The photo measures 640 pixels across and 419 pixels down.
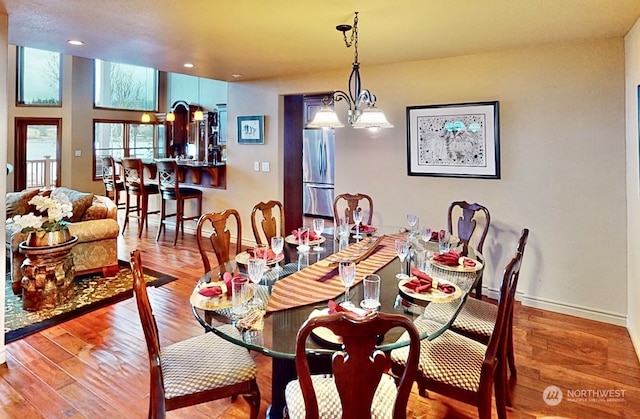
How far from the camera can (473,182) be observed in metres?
3.98

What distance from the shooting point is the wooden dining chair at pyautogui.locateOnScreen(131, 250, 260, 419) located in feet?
5.45

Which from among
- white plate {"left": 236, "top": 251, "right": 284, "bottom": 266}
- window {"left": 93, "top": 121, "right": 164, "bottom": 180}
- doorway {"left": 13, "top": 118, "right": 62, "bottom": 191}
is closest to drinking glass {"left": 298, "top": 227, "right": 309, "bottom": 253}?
white plate {"left": 236, "top": 251, "right": 284, "bottom": 266}

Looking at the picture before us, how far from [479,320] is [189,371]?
5.33 ft

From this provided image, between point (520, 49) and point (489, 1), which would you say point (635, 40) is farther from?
point (489, 1)

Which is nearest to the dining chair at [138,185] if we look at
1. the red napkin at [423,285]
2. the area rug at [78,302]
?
the area rug at [78,302]

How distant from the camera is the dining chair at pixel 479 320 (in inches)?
77.3

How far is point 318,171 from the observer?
259 inches

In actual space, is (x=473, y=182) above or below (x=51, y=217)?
above

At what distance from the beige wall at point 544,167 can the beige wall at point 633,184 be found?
129 millimetres

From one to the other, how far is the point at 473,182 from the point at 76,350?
11.8 feet

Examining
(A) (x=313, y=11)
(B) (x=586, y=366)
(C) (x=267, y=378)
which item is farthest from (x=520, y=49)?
(C) (x=267, y=378)

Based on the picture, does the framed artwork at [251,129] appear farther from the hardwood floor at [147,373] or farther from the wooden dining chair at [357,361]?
the wooden dining chair at [357,361]

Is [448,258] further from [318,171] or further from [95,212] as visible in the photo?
[318,171]

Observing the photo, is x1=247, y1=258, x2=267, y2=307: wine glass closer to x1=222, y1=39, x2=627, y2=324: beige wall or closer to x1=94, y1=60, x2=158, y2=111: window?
x1=222, y1=39, x2=627, y2=324: beige wall
